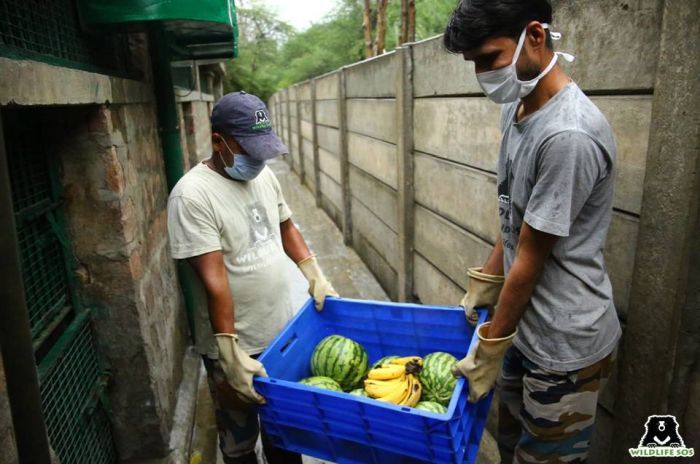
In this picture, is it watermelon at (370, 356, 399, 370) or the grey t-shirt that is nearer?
the grey t-shirt

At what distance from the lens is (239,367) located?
6.96 ft

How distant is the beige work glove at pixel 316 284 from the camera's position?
2570mm

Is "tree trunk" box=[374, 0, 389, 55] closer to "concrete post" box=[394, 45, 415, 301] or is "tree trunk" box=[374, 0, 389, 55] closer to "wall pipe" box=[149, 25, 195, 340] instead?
"concrete post" box=[394, 45, 415, 301]

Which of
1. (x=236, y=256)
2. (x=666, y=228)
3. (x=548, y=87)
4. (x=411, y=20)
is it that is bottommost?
(x=236, y=256)

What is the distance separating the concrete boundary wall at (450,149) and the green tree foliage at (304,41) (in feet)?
33.3

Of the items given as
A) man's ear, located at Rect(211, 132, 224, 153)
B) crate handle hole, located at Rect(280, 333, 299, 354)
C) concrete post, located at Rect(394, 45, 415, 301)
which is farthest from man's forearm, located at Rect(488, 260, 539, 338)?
concrete post, located at Rect(394, 45, 415, 301)

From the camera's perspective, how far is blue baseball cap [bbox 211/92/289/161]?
234 cm

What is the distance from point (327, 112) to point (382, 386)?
6.94m

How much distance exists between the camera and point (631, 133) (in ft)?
6.36

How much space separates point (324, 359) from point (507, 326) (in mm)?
909

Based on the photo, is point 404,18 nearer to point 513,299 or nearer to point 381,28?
point 381,28

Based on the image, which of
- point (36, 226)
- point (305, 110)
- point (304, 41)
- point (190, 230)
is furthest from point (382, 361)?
point (304, 41)

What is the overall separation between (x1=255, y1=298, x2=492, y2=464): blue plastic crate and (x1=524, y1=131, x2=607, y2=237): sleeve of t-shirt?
0.65 meters

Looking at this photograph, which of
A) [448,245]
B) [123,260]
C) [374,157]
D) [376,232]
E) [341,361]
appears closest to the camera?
[341,361]
